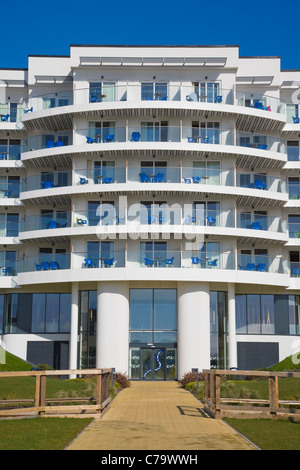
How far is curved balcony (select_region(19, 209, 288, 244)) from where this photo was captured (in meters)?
45.2

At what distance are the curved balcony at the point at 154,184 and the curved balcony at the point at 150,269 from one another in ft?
15.4

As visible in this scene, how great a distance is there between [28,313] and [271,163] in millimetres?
22806

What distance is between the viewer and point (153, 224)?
45.2m

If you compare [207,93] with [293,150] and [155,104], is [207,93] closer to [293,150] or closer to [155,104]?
[155,104]

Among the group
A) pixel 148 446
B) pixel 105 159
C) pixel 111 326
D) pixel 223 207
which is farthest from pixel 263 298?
pixel 148 446

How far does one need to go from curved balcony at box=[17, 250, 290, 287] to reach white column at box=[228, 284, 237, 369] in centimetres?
148

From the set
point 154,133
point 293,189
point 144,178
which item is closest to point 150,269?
point 144,178

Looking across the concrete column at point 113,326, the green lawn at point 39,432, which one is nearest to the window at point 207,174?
the concrete column at point 113,326

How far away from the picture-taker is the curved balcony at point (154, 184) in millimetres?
45875

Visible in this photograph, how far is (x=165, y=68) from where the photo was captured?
4900cm

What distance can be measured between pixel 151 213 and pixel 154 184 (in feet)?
7.01

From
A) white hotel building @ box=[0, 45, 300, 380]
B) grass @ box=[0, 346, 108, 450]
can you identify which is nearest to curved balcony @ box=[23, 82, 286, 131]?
white hotel building @ box=[0, 45, 300, 380]

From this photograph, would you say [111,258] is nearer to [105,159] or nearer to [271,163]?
[105,159]

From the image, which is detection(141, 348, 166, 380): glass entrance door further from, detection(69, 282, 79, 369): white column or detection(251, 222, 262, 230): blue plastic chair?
detection(251, 222, 262, 230): blue plastic chair
